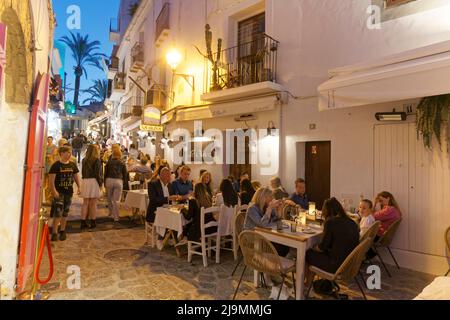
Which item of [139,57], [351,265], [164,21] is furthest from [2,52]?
[139,57]

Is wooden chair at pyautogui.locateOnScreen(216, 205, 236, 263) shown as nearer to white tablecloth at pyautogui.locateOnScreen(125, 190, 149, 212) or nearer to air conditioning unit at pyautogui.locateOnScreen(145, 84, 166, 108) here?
white tablecloth at pyautogui.locateOnScreen(125, 190, 149, 212)

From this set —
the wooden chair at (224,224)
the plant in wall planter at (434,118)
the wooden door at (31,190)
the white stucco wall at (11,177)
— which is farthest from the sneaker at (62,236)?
the plant in wall planter at (434,118)

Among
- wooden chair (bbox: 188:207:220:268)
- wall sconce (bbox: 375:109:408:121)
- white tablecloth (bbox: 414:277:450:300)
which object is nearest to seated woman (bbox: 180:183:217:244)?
wooden chair (bbox: 188:207:220:268)

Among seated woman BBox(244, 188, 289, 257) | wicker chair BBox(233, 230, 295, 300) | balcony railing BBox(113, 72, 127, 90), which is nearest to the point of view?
wicker chair BBox(233, 230, 295, 300)

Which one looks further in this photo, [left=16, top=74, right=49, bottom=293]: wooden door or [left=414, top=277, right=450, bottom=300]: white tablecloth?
[left=16, top=74, right=49, bottom=293]: wooden door

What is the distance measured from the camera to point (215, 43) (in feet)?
34.9

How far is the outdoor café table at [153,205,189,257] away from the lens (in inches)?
217

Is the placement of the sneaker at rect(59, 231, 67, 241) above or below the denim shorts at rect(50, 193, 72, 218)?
below

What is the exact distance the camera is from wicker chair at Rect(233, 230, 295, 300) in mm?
3676

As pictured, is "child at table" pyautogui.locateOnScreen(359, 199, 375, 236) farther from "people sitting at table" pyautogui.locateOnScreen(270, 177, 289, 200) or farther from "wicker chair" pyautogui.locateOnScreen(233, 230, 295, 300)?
A: "people sitting at table" pyautogui.locateOnScreen(270, 177, 289, 200)

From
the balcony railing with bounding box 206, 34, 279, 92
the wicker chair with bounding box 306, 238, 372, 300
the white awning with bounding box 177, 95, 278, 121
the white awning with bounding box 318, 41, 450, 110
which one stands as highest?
the balcony railing with bounding box 206, 34, 279, 92

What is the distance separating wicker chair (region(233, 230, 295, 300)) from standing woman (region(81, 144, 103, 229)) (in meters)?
4.92

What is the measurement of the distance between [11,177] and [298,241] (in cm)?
398

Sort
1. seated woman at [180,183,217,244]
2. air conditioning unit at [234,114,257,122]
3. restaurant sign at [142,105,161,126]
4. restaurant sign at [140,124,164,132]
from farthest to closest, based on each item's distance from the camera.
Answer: restaurant sign at [142,105,161,126] → restaurant sign at [140,124,164,132] → air conditioning unit at [234,114,257,122] → seated woman at [180,183,217,244]
